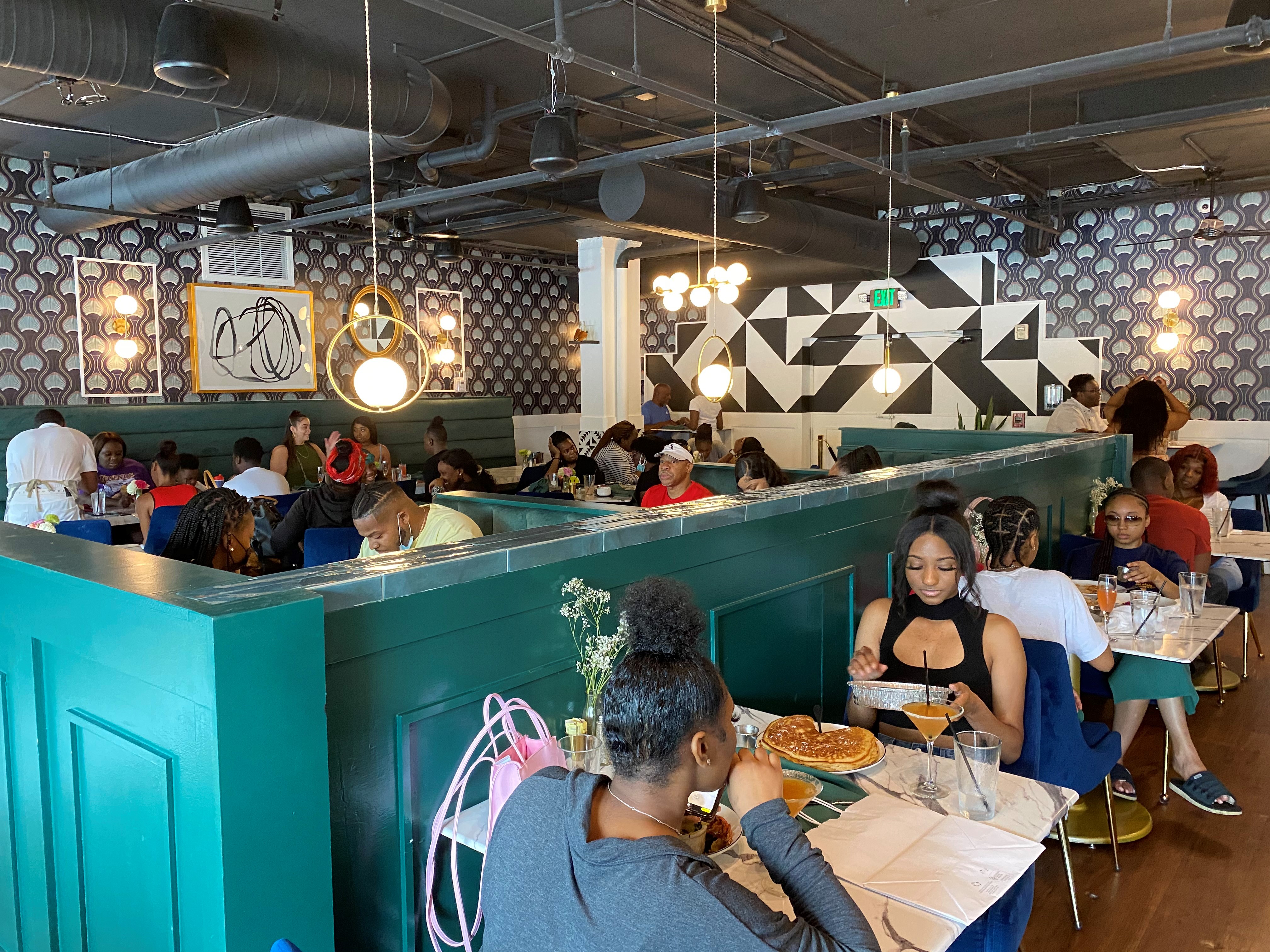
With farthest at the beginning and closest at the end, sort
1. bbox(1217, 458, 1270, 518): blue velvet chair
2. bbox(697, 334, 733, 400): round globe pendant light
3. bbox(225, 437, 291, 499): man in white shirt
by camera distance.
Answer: bbox(1217, 458, 1270, 518): blue velvet chair, bbox(225, 437, 291, 499): man in white shirt, bbox(697, 334, 733, 400): round globe pendant light

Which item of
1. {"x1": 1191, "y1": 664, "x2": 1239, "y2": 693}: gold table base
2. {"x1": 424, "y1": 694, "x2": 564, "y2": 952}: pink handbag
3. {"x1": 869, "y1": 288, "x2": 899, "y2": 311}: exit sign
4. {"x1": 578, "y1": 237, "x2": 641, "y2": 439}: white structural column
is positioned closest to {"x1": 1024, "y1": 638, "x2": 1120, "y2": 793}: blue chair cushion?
{"x1": 424, "y1": 694, "x2": 564, "y2": 952}: pink handbag

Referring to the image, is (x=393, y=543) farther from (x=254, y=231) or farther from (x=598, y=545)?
(x=254, y=231)

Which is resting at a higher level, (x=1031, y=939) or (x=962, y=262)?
(x=962, y=262)

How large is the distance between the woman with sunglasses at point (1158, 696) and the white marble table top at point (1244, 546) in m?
0.95

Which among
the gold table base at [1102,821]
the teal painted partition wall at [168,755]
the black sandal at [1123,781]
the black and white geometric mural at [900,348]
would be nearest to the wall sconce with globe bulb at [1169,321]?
the black and white geometric mural at [900,348]

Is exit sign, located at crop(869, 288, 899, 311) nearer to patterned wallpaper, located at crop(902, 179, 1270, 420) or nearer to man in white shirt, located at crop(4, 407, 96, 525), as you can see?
patterned wallpaper, located at crop(902, 179, 1270, 420)

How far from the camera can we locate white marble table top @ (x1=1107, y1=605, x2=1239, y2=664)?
335 centimetres

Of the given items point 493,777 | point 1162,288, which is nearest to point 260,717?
point 493,777

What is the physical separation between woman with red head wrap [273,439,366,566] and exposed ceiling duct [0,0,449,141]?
1.74 m

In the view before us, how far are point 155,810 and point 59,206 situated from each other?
7.46m

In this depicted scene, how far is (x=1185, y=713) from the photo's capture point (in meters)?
4.12

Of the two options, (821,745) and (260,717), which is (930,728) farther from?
(260,717)

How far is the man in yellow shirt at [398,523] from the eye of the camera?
363 centimetres

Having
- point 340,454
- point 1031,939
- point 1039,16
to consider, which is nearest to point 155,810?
point 1031,939
